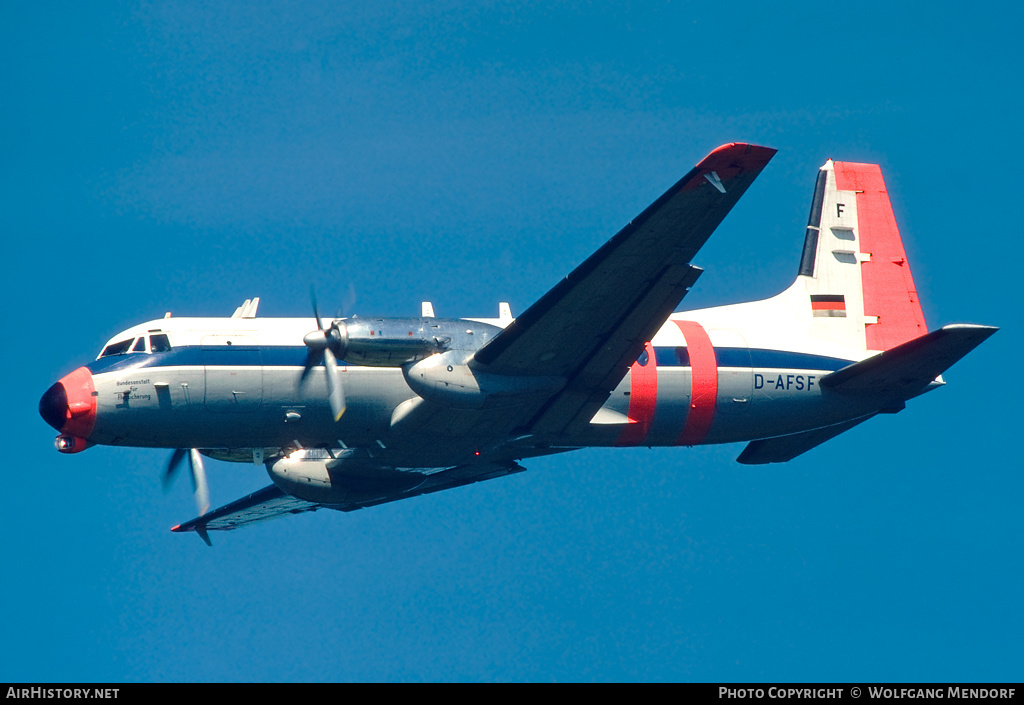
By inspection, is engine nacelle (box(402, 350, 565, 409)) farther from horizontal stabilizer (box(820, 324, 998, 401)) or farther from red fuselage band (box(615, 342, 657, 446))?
horizontal stabilizer (box(820, 324, 998, 401))

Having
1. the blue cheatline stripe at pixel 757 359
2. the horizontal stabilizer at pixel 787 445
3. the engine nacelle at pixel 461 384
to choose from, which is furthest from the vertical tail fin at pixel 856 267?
the engine nacelle at pixel 461 384

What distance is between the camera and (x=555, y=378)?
22.6m

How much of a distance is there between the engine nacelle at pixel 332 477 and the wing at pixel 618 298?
3.87 metres

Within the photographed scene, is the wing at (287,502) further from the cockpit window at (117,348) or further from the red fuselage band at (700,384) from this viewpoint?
the cockpit window at (117,348)

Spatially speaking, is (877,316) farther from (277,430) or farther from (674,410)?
(277,430)

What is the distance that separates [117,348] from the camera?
23172 mm

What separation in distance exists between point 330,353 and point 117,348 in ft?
13.8

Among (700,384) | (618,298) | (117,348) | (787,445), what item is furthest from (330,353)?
(787,445)

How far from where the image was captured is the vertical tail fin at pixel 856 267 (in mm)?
26906

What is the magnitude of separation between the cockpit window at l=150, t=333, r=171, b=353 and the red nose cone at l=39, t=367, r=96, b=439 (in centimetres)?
122

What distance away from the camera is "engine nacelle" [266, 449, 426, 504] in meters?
25.0

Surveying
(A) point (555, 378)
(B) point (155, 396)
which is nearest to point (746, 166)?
(A) point (555, 378)

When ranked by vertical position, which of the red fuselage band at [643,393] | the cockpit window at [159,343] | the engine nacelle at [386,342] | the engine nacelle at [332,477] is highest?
the cockpit window at [159,343]
